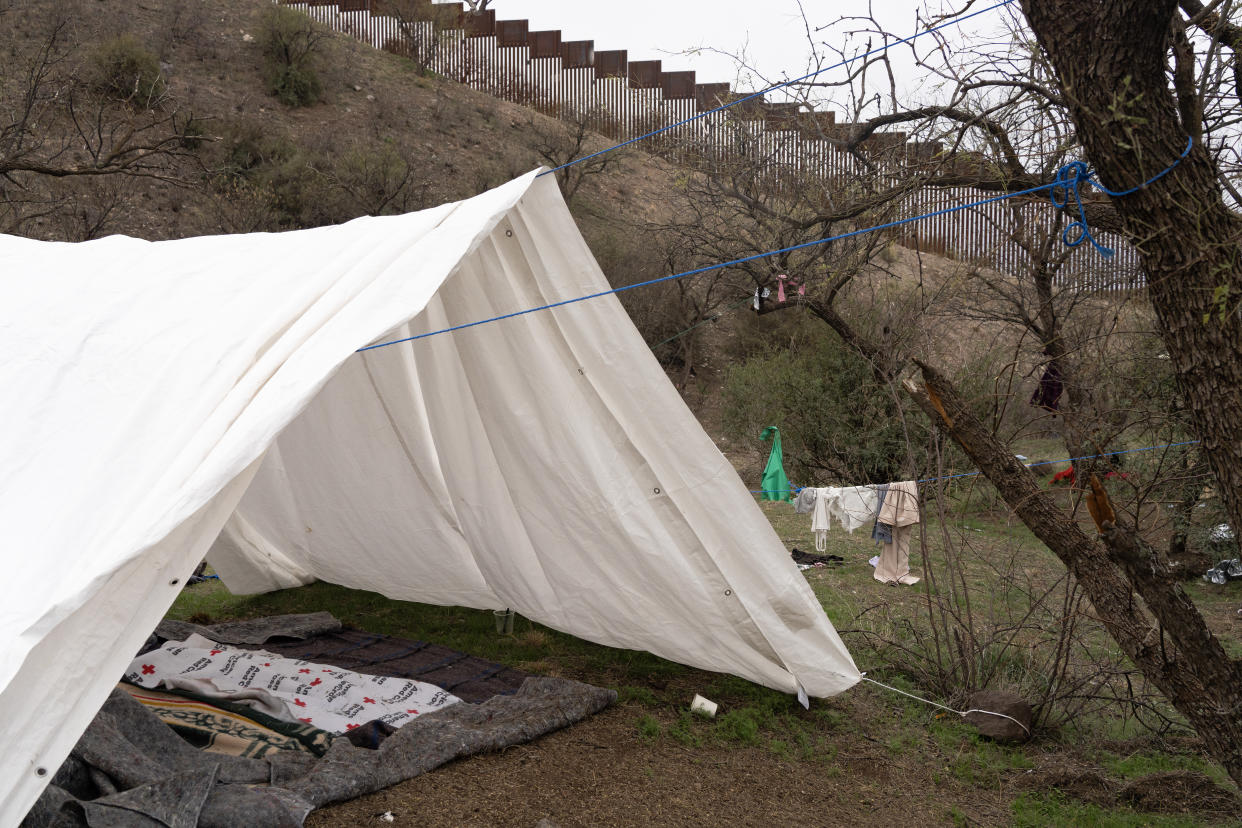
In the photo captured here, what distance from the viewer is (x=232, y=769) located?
114 inches

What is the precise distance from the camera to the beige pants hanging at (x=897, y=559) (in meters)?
6.76

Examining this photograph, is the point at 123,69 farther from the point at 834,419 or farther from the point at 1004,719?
the point at 1004,719

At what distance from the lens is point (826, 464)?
1044 cm

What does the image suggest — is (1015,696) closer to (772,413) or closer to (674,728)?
(674,728)

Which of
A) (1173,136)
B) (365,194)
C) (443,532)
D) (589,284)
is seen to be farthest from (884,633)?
(365,194)

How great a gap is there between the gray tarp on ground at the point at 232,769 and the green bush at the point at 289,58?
19872 millimetres

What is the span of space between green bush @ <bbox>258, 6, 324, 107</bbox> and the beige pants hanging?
59.5 ft


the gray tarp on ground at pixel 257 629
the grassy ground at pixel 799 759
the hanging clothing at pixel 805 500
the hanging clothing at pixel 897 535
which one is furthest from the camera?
the hanging clothing at pixel 805 500

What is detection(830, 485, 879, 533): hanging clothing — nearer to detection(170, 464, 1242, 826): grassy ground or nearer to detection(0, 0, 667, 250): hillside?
detection(170, 464, 1242, 826): grassy ground

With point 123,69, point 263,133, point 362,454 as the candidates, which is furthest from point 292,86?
point 362,454

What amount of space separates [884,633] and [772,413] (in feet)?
20.0

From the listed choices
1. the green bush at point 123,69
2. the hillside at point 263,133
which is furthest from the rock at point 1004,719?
the green bush at point 123,69

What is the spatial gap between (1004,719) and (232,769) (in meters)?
2.86

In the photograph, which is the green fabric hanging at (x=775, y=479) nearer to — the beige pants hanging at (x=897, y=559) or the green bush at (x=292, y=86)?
the beige pants hanging at (x=897, y=559)
